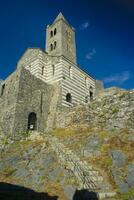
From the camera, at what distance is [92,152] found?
1870cm

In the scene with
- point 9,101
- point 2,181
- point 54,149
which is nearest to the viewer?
point 2,181

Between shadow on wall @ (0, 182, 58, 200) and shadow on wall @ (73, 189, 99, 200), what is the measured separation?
50.9 inches

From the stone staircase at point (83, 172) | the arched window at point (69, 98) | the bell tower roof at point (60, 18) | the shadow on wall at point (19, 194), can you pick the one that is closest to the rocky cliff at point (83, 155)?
the stone staircase at point (83, 172)

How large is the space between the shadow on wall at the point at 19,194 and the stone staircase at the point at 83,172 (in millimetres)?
2477

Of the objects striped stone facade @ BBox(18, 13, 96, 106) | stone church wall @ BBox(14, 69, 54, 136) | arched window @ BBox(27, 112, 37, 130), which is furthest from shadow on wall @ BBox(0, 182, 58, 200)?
striped stone facade @ BBox(18, 13, 96, 106)

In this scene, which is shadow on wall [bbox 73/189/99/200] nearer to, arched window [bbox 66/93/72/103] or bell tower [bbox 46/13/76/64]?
arched window [bbox 66/93/72/103]

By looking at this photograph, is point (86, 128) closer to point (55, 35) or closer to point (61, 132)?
point (61, 132)

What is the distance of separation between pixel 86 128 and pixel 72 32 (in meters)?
26.2

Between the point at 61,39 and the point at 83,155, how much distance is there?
1042 inches

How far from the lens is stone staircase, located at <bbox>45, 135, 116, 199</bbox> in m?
13.9

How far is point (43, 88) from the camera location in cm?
3062

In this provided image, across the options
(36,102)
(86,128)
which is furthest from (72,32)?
(86,128)

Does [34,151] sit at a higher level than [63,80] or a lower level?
lower

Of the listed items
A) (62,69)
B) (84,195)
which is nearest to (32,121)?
(62,69)
